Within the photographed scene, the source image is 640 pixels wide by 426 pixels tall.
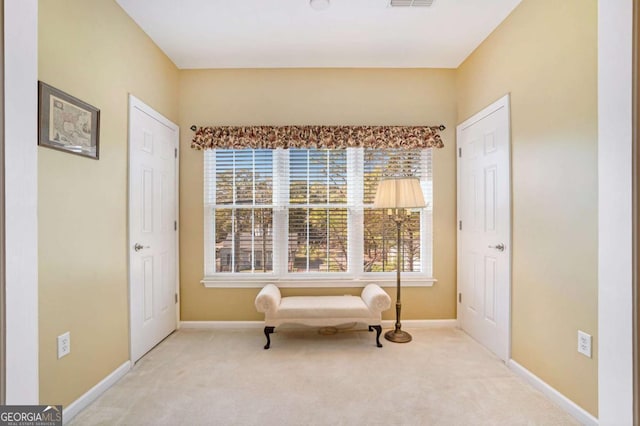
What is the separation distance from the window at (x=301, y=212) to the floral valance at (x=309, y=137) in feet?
0.38

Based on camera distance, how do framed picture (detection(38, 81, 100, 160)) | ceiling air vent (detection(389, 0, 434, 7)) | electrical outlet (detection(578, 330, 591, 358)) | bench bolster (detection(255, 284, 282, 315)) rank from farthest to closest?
bench bolster (detection(255, 284, 282, 315)) → ceiling air vent (detection(389, 0, 434, 7)) → electrical outlet (detection(578, 330, 591, 358)) → framed picture (detection(38, 81, 100, 160))

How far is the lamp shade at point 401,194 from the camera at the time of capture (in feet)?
9.42

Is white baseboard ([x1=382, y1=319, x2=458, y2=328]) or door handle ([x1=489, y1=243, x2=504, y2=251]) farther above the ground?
door handle ([x1=489, y1=243, x2=504, y2=251])

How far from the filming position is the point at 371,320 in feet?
9.25

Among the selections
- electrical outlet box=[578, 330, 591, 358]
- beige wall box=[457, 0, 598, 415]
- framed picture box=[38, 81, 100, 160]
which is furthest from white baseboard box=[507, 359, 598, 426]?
framed picture box=[38, 81, 100, 160]

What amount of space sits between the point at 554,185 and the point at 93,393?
341cm

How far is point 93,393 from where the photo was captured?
2.03 metres

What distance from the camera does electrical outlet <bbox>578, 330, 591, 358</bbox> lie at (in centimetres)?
179

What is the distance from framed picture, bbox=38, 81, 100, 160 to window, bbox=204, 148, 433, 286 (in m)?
1.33

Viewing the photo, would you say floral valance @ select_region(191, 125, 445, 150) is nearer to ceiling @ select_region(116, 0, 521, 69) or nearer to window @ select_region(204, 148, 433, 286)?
window @ select_region(204, 148, 433, 286)

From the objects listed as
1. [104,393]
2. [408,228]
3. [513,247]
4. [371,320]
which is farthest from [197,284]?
[513,247]

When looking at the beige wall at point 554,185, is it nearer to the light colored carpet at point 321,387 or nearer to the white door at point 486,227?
the white door at point 486,227

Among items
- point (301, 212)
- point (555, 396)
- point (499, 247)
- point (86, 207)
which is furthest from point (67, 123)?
point (555, 396)

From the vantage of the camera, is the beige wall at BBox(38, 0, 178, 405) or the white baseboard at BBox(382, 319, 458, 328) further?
the white baseboard at BBox(382, 319, 458, 328)
